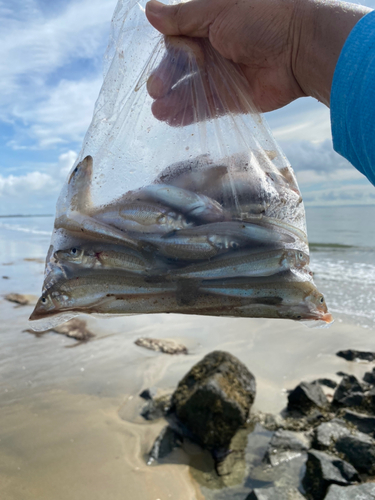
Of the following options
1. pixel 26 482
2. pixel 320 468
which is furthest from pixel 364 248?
pixel 26 482

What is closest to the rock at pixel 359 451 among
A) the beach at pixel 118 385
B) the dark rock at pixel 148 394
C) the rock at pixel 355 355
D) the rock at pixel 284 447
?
the rock at pixel 284 447

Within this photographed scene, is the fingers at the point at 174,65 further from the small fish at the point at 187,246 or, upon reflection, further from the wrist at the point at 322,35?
the small fish at the point at 187,246

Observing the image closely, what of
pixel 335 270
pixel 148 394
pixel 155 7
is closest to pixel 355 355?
pixel 148 394

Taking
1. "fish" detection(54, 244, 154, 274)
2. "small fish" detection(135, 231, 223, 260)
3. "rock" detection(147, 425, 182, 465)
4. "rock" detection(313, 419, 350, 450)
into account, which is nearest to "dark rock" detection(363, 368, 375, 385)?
"rock" detection(313, 419, 350, 450)

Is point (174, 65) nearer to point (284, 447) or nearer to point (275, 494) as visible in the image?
point (275, 494)

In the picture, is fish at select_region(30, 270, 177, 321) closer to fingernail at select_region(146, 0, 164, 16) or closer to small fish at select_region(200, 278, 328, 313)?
small fish at select_region(200, 278, 328, 313)
